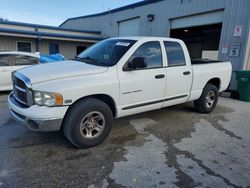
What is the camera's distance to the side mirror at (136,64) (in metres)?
3.59

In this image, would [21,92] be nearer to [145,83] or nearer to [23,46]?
[145,83]

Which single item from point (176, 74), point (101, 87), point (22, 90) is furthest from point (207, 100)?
point (22, 90)

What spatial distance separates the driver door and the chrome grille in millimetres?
1505

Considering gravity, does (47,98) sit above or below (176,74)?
below

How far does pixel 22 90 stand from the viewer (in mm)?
3262

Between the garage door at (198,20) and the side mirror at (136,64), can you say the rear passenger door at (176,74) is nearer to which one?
the side mirror at (136,64)

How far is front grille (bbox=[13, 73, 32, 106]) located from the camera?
3.07 meters

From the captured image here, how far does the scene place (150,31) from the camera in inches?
509

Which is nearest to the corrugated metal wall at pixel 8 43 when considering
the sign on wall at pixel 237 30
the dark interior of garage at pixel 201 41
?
the dark interior of garage at pixel 201 41

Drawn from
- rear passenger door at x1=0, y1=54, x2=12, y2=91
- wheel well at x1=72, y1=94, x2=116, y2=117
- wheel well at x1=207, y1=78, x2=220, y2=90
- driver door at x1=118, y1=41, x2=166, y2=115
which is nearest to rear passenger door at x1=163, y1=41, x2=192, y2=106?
driver door at x1=118, y1=41, x2=166, y2=115

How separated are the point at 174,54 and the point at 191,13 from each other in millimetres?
6832

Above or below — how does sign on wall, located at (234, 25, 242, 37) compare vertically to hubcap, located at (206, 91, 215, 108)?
above

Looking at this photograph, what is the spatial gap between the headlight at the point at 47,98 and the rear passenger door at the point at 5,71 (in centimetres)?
509

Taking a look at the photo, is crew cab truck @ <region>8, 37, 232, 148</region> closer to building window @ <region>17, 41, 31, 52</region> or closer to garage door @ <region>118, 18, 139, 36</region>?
garage door @ <region>118, 18, 139, 36</region>
